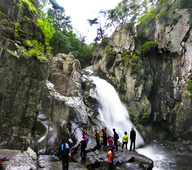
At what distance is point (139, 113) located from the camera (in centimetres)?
2095

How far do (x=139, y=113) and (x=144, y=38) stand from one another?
13726 mm

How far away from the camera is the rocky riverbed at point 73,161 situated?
6.34 m

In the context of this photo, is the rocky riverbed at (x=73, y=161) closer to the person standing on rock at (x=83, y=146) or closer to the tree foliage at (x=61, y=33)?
the person standing on rock at (x=83, y=146)

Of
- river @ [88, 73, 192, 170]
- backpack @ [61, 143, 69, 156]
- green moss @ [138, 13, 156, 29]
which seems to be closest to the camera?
backpack @ [61, 143, 69, 156]

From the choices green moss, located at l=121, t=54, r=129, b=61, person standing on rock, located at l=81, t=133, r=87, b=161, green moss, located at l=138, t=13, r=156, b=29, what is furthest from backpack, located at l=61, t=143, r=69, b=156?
green moss, located at l=138, t=13, r=156, b=29

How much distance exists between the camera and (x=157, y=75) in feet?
74.2

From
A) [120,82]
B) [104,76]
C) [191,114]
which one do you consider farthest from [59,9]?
[191,114]

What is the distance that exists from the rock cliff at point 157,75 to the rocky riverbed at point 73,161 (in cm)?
1168

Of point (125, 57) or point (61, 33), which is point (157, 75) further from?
point (61, 33)

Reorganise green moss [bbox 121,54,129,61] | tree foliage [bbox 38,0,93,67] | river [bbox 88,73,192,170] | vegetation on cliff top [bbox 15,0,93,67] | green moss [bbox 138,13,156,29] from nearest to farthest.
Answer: vegetation on cliff top [bbox 15,0,93,67]
river [bbox 88,73,192,170]
green moss [bbox 121,54,129,61]
green moss [bbox 138,13,156,29]
tree foliage [bbox 38,0,93,67]

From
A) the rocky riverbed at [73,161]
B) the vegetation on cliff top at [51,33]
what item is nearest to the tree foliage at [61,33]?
the vegetation on cliff top at [51,33]

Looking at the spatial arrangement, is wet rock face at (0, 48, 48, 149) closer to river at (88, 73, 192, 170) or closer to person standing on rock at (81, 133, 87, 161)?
person standing on rock at (81, 133, 87, 161)

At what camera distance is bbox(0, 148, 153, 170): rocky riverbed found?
634 centimetres

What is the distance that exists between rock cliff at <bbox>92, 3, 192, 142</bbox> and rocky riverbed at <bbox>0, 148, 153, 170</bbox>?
11.7 meters
